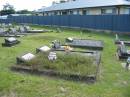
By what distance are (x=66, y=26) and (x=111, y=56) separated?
1845 centimetres

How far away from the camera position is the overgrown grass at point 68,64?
765 centimetres

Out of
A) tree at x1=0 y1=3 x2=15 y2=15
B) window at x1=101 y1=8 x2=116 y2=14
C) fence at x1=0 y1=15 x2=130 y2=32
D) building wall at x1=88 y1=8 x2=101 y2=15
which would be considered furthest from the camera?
tree at x1=0 y1=3 x2=15 y2=15

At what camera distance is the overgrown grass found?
7.65m

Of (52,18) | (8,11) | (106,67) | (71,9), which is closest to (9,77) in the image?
(106,67)

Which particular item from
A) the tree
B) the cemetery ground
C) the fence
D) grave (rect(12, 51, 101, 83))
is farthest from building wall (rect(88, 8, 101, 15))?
the tree

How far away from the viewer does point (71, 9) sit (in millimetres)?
35594

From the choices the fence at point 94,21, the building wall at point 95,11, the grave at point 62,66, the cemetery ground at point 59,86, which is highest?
the building wall at point 95,11

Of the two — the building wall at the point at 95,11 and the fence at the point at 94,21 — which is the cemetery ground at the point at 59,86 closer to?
the fence at the point at 94,21

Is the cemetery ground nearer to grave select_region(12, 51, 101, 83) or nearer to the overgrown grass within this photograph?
grave select_region(12, 51, 101, 83)

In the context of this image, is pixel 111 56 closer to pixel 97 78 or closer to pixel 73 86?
pixel 97 78

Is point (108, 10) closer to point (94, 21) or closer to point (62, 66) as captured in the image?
point (94, 21)

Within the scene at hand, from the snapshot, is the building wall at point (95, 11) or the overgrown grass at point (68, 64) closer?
the overgrown grass at point (68, 64)

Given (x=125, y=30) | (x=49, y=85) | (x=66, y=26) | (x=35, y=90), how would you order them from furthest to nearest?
(x=66, y=26) < (x=125, y=30) < (x=49, y=85) < (x=35, y=90)

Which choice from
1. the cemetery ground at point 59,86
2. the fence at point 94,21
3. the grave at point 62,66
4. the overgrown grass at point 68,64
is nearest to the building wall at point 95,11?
the fence at point 94,21
